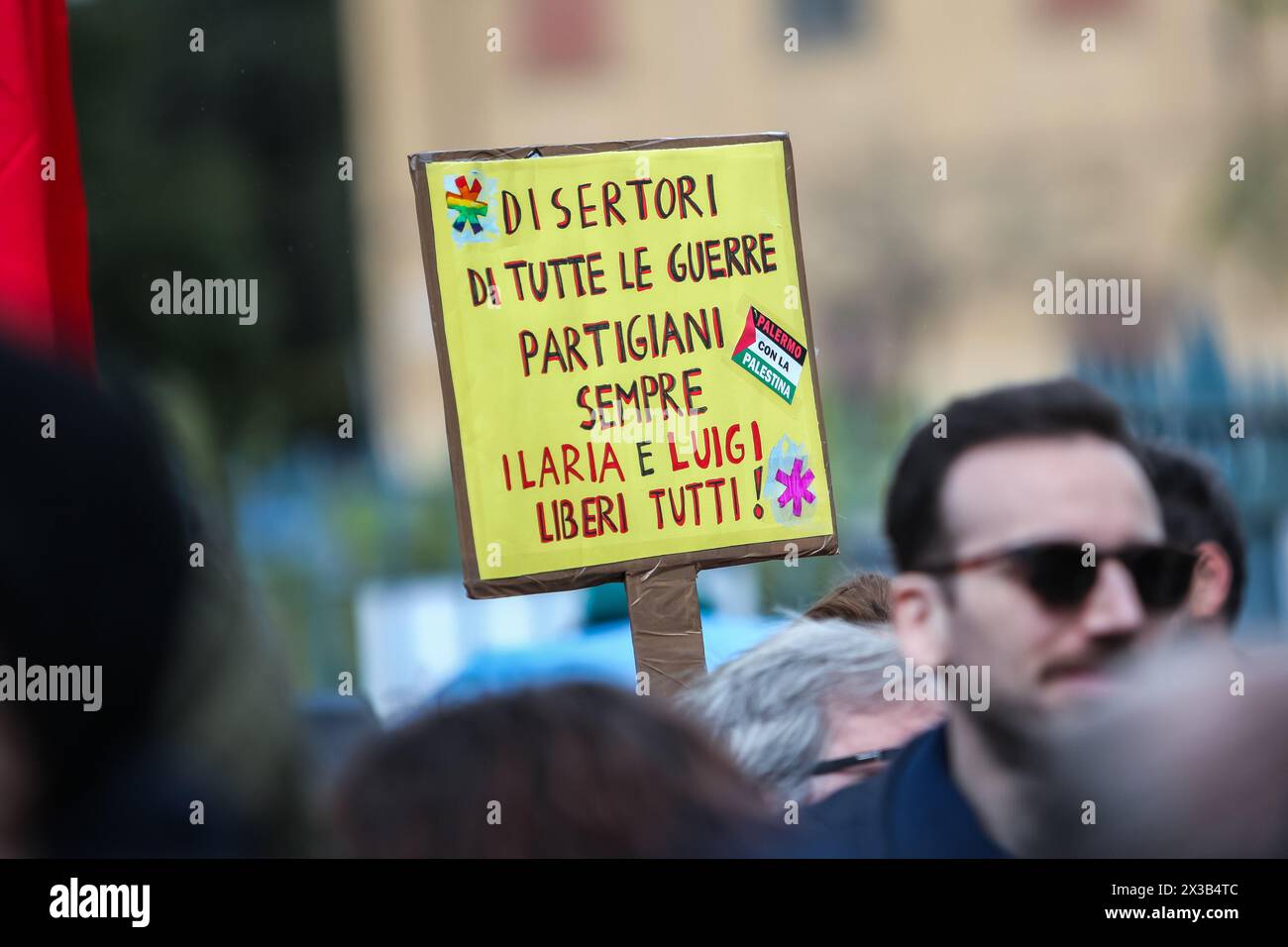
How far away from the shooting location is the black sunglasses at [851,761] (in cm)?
209

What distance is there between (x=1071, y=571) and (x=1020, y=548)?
0.07 meters

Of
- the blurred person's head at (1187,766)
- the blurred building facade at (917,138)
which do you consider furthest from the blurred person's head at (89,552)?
the blurred building facade at (917,138)

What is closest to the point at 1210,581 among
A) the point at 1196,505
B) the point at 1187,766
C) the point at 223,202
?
the point at 1196,505

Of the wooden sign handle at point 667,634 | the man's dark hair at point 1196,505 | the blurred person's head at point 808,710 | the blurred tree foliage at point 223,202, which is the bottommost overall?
the blurred person's head at point 808,710

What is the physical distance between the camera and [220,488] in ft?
25.5

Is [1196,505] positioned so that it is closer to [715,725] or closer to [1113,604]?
[1113,604]

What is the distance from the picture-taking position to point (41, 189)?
2.50 meters

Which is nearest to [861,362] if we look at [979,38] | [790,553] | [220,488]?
[979,38]

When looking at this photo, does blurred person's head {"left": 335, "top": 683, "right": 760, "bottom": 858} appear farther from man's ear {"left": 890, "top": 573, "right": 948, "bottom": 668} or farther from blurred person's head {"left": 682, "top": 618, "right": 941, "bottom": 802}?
blurred person's head {"left": 682, "top": 618, "right": 941, "bottom": 802}

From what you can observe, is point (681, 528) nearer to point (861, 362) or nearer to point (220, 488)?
point (220, 488)

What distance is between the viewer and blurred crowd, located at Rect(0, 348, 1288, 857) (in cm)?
91

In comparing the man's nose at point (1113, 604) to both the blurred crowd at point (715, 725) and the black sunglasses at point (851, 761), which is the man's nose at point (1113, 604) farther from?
the black sunglasses at point (851, 761)

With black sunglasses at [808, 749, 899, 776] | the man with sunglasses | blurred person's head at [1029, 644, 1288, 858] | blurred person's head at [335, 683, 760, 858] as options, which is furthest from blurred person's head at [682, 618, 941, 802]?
blurred person's head at [335, 683, 760, 858]
